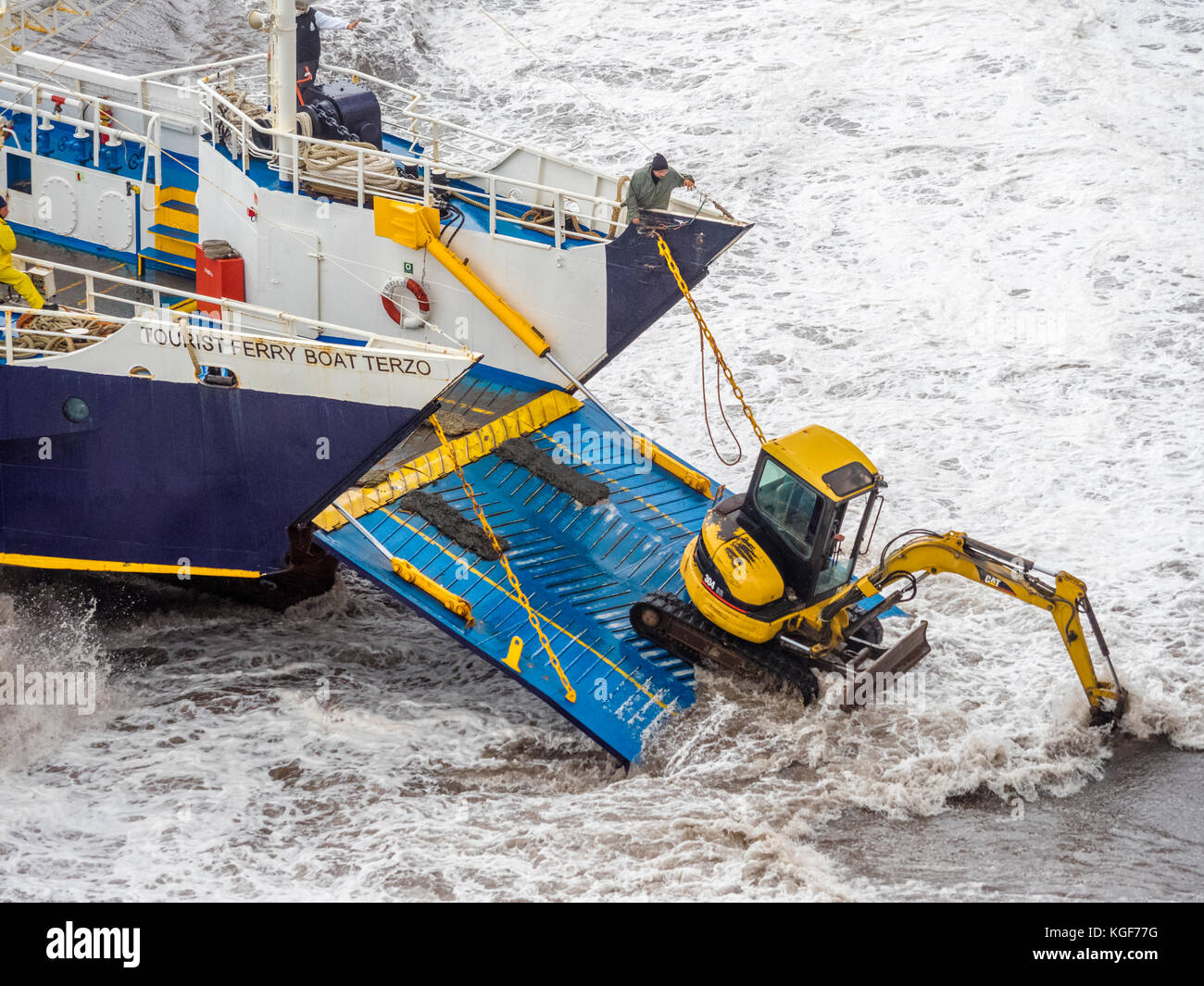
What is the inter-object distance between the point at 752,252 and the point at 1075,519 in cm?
744

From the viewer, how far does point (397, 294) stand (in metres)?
12.1

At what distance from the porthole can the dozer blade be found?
651 centimetres

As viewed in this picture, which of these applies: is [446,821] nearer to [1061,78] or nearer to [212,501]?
[212,501]

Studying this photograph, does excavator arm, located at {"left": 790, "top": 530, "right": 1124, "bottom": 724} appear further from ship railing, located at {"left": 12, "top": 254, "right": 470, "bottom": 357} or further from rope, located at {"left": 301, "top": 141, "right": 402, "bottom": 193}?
rope, located at {"left": 301, "top": 141, "right": 402, "bottom": 193}

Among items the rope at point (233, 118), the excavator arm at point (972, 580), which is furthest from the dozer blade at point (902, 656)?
the rope at point (233, 118)

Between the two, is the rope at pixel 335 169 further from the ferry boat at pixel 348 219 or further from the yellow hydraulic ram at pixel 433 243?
the yellow hydraulic ram at pixel 433 243

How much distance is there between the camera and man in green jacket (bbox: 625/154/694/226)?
1111 cm

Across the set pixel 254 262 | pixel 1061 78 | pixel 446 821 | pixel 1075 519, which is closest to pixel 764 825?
pixel 446 821

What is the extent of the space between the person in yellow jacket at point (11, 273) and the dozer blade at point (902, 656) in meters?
7.61

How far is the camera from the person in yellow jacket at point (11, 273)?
9.98 m

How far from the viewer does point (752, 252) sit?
18812mm

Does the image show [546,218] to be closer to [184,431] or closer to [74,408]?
[184,431]

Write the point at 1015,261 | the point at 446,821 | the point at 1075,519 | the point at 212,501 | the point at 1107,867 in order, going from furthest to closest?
the point at 1015,261, the point at 1075,519, the point at 212,501, the point at 446,821, the point at 1107,867

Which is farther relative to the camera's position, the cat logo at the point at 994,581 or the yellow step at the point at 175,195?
the yellow step at the point at 175,195
